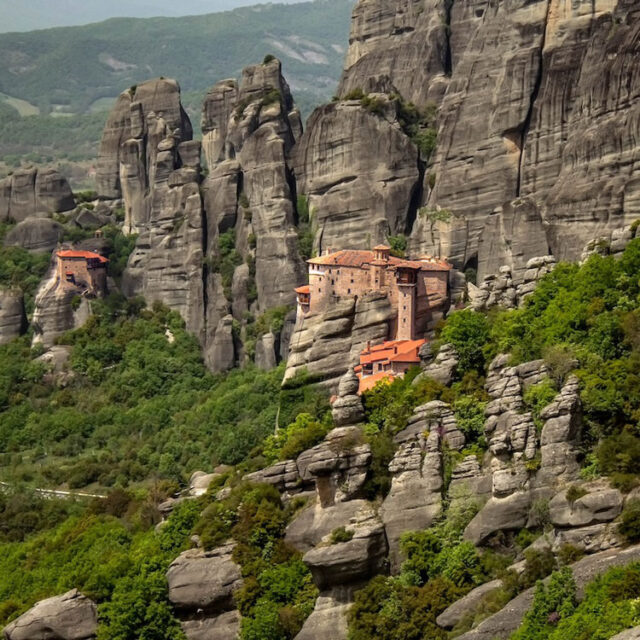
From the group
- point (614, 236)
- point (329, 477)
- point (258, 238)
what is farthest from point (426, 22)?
point (329, 477)

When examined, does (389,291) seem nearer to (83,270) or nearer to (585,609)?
(585,609)

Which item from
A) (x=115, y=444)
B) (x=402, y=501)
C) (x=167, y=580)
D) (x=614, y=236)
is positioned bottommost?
(x=115, y=444)

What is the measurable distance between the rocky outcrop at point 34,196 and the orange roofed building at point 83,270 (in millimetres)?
10332

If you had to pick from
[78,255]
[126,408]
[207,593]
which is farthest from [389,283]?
[78,255]

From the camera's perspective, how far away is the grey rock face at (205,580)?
63312mm

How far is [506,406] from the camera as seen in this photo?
60938mm

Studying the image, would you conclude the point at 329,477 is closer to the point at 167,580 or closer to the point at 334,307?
the point at 167,580

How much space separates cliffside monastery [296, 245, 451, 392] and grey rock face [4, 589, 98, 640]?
665 inches

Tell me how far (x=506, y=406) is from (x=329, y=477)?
7.07 metres

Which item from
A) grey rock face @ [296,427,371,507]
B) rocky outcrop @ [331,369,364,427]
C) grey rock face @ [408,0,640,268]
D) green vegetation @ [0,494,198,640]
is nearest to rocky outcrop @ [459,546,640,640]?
grey rock face @ [296,427,371,507]

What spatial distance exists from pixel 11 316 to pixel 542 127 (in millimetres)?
44954

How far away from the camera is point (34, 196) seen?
131750mm

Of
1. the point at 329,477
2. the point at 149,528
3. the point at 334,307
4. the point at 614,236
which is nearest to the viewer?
the point at 329,477

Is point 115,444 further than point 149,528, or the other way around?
point 115,444
